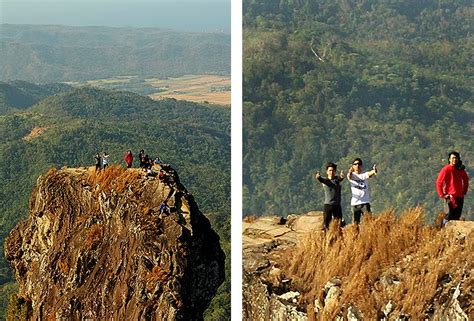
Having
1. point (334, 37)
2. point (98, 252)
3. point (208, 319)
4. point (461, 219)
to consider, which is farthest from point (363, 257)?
point (208, 319)

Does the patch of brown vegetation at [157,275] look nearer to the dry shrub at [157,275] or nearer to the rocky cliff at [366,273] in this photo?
the dry shrub at [157,275]

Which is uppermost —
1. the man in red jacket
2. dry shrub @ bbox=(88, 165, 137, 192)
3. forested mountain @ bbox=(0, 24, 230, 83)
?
forested mountain @ bbox=(0, 24, 230, 83)

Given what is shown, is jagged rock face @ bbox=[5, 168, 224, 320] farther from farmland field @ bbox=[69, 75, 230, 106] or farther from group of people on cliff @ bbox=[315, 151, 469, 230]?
farmland field @ bbox=[69, 75, 230, 106]

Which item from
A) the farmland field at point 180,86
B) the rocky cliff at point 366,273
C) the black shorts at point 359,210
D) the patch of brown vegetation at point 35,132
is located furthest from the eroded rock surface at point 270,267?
the farmland field at point 180,86

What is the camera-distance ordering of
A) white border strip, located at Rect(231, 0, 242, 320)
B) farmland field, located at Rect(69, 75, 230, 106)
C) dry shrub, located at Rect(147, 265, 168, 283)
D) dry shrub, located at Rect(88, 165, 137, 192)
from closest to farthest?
1. dry shrub, located at Rect(147, 265, 168, 283)
2. white border strip, located at Rect(231, 0, 242, 320)
3. dry shrub, located at Rect(88, 165, 137, 192)
4. farmland field, located at Rect(69, 75, 230, 106)

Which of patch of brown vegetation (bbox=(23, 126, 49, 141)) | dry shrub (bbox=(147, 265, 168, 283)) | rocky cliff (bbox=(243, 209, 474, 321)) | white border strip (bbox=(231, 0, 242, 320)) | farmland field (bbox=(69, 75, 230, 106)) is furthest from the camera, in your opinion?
farmland field (bbox=(69, 75, 230, 106))

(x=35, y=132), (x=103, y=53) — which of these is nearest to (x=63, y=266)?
(x=35, y=132)

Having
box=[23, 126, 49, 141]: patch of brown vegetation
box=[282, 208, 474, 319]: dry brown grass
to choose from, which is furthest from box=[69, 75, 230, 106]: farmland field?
box=[282, 208, 474, 319]: dry brown grass
